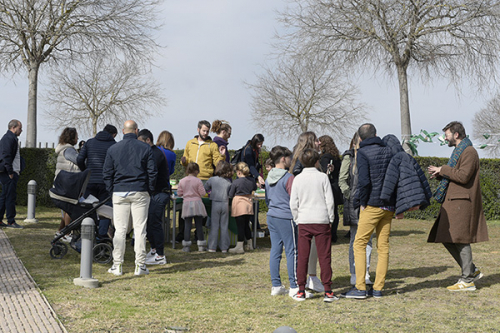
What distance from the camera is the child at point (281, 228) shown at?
A: 6738 mm

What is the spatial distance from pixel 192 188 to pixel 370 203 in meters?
4.25

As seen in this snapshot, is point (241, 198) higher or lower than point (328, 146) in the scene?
lower

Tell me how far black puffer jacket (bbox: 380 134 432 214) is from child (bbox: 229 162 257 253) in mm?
3888

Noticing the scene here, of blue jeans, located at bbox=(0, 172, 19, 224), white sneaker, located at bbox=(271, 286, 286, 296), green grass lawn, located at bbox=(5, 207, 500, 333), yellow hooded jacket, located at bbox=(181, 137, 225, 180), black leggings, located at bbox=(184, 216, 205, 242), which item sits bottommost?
green grass lawn, located at bbox=(5, 207, 500, 333)

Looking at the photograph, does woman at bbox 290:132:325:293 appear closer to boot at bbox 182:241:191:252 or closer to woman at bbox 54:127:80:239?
boot at bbox 182:241:191:252

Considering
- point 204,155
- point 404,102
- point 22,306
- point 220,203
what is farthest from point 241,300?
point 404,102

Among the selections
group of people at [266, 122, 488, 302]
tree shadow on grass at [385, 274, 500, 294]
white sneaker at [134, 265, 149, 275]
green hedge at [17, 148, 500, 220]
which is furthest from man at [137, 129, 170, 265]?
green hedge at [17, 148, 500, 220]

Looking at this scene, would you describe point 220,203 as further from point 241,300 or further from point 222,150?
point 241,300

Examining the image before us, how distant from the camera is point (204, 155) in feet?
34.4

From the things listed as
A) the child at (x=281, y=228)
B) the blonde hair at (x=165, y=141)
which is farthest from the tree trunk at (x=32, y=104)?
the child at (x=281, y=228)

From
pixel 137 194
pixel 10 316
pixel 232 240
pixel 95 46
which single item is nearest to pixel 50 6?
pixel 95 46

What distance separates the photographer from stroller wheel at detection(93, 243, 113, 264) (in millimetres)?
8742

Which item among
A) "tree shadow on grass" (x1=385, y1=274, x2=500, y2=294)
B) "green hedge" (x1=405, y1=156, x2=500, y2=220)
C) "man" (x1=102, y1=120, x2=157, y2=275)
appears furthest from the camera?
"green hedge" (x1=405, y1=156, x2=500, y2=220)

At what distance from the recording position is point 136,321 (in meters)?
5.61
